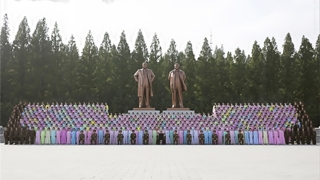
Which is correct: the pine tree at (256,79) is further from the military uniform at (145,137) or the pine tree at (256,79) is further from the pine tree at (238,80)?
the military uniform at (145,137)

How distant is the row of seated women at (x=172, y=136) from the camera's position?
19703 mm

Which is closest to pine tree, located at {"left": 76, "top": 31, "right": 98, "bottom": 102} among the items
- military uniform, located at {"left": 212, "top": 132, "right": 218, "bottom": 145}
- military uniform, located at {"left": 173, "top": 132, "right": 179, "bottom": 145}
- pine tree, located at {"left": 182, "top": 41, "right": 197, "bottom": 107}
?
pine tree, located at {"left": 182, "top": 41, "right": 197, "bottom": 107}

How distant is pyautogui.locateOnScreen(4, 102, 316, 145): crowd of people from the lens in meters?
19.7

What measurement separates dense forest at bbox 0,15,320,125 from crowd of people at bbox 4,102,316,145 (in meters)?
16.0

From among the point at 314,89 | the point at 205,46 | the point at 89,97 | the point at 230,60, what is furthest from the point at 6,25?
the point at 314,89

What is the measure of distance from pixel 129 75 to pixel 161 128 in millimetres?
20316

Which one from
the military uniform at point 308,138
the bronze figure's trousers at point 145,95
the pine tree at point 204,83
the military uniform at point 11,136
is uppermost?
the pine tree at point 204,83

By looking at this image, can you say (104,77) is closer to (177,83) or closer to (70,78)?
(70,78)

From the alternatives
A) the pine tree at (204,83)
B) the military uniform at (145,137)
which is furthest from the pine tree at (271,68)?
the military uniform at (145,137)

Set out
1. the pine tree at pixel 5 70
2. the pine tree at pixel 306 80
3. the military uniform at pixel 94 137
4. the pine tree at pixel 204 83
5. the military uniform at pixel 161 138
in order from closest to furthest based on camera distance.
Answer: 1. the military uniform at pixel 94 137
2. the military uniform at pixel 161 138
3. the pine tree at pixel 5 70
4. the pine tree at pixel 306 80
5. the pine tree at pixel 204 83

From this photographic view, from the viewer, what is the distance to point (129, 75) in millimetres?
40562

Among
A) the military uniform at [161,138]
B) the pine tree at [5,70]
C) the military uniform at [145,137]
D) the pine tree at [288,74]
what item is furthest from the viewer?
the pine tree at [288,74]

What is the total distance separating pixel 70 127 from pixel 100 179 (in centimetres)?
1388

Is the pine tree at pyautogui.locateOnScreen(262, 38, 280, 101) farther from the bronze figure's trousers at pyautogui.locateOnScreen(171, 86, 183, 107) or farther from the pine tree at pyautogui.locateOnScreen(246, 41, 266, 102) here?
the bronze figure's trousers at pyautogui.locateOnScreen(171, 86, 183, 107)
